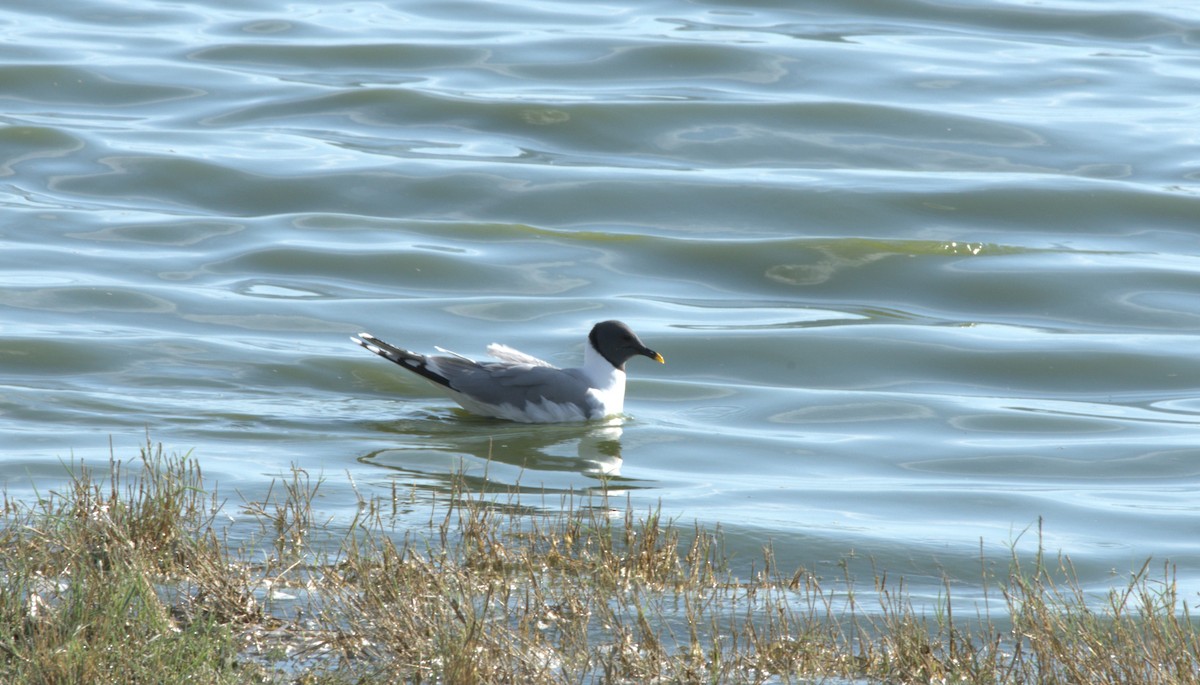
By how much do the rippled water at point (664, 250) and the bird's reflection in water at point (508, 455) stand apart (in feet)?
0.14

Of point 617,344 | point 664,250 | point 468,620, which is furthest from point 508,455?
point 664,250

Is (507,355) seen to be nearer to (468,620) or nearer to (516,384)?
(516,384)

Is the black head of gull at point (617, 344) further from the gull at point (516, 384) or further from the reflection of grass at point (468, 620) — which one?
the reflection of grass at point (468, 620)

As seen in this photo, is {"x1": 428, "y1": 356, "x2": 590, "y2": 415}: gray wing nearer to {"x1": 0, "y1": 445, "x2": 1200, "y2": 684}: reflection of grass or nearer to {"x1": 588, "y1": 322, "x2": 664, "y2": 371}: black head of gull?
{"x1": 588, "y1": 322, "x2": 664, "y2": 371}: black head of gull

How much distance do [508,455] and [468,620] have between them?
16.0ft

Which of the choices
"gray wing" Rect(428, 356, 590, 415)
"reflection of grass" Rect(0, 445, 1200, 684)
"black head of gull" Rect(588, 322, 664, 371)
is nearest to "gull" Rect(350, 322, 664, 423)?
"gray wing" Rect(428, 356, 590, 415)

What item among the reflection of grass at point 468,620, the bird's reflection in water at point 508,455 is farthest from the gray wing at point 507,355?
the reflection of grass at point 468,620

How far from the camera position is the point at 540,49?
2294cm

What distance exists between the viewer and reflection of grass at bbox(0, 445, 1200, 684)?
537 cm

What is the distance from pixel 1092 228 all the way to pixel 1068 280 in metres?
2.02

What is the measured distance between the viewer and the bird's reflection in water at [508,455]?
941 centimetres

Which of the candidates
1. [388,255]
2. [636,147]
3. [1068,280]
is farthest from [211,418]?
[636,147]

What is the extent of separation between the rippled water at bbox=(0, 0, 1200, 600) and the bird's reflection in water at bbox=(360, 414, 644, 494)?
0.14 feet

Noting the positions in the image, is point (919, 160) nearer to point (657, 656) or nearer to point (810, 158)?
point (810, 158)
